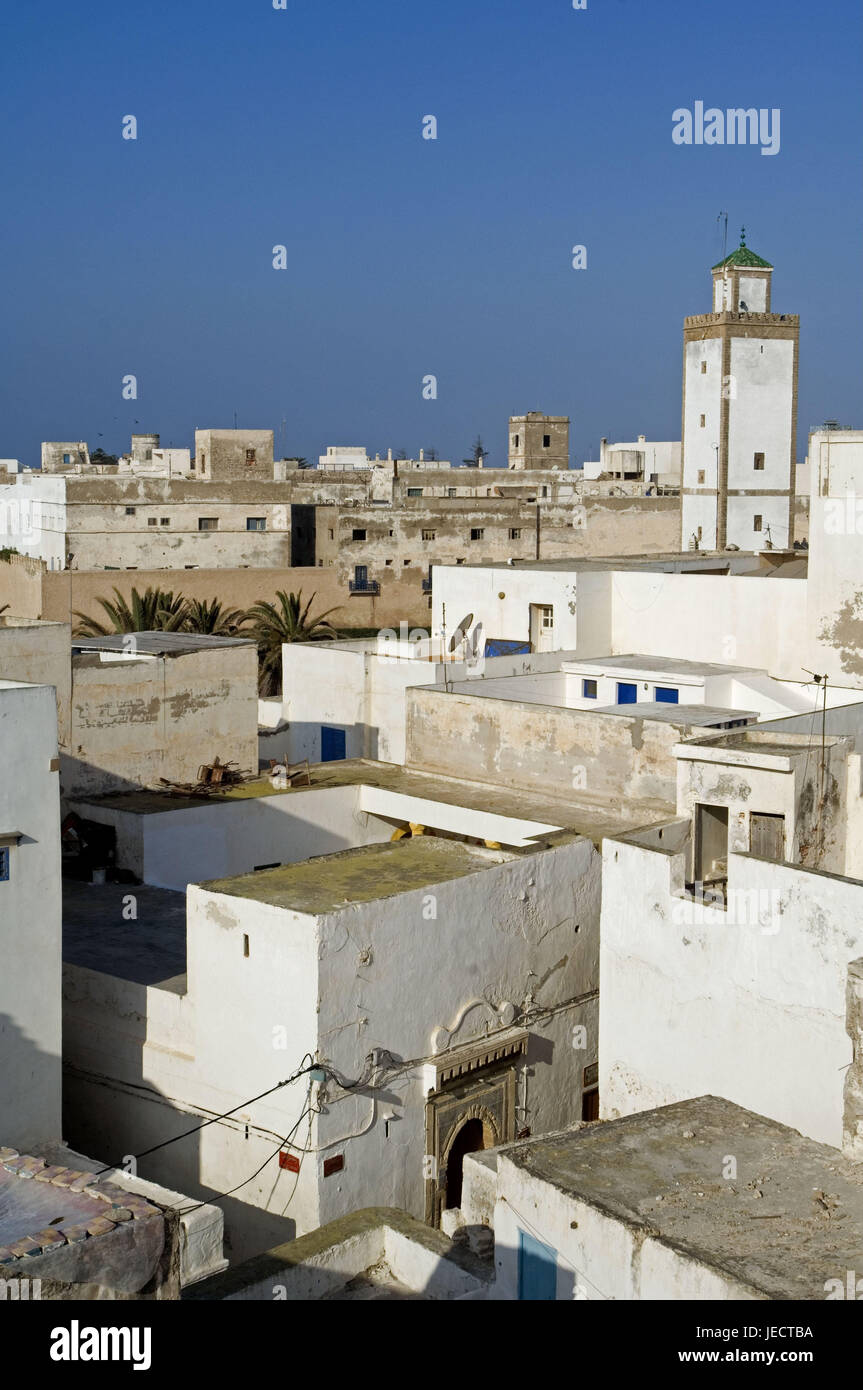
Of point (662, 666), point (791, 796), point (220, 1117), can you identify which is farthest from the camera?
point (662, 666)

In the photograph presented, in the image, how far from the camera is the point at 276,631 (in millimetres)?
34250

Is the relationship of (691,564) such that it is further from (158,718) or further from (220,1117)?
(220,1117)

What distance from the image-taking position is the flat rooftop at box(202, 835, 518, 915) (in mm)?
12914

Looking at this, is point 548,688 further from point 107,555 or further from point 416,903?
point 107,555

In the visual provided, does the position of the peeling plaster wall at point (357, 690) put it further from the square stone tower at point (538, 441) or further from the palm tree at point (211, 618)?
the square stone tower at point (538, 441)

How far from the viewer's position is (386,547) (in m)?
41.2

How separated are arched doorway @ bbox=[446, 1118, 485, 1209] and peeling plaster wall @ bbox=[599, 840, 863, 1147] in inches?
57.1

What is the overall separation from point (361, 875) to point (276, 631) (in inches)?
823

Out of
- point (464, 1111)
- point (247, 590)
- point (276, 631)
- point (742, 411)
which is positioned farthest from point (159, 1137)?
point (742, 411)

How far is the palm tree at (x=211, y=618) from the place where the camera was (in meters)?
33.8

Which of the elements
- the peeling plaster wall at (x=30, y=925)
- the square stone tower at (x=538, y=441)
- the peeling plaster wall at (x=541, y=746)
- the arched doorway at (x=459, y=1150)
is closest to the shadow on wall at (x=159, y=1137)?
the peeling plaster wall at (x=30, y=925)

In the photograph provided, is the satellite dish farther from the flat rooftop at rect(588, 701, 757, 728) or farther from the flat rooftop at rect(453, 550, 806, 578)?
the flat rooftop at rect(588, 701, 757, 728)

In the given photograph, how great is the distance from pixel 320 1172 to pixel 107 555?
88.7 feet

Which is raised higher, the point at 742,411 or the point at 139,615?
the point at 742,411
